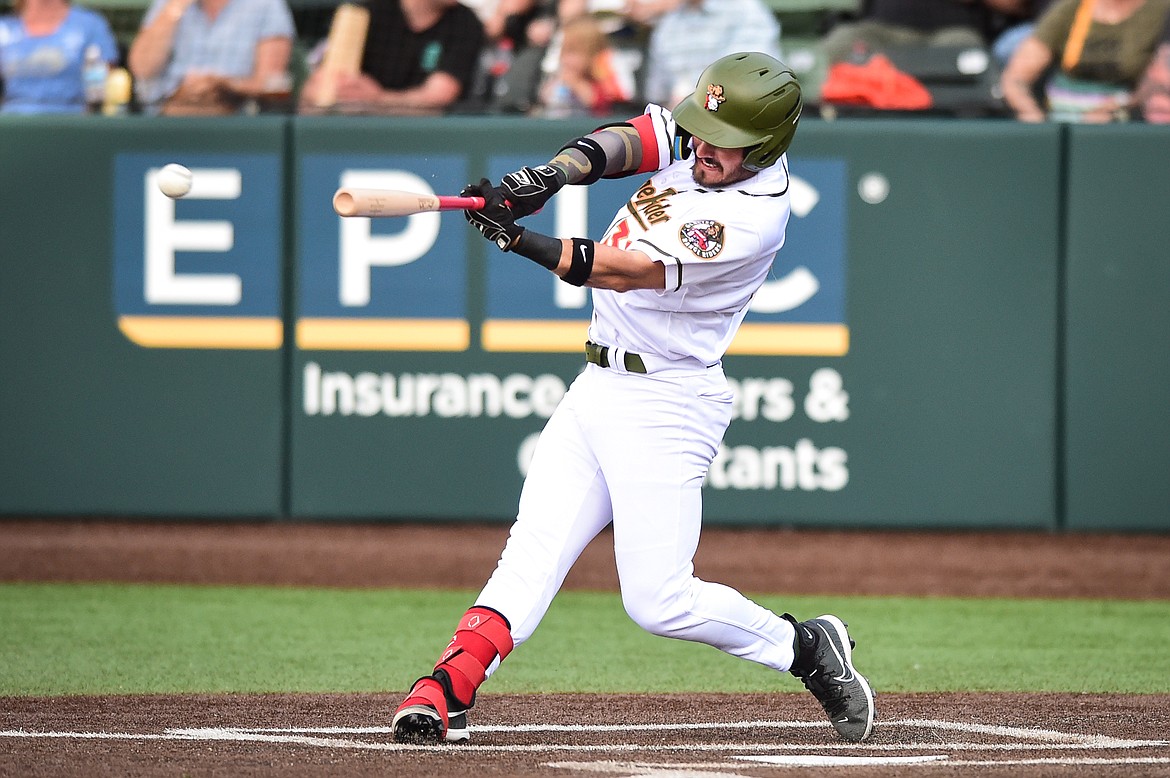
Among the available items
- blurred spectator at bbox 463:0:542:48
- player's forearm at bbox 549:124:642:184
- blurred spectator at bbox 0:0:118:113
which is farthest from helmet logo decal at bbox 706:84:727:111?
blurred spectator at bbox 0:0:118:113

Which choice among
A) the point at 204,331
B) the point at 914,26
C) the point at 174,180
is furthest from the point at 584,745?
the point at 914,26

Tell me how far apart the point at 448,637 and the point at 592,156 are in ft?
7.88

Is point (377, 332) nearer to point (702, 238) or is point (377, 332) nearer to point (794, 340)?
point (794, 340)

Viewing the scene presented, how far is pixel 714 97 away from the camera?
13.8 feet

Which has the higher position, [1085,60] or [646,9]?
[646,9]

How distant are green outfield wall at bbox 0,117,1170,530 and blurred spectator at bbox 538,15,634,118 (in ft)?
0.83

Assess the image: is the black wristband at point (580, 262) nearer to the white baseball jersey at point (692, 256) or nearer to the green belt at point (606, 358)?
the white baseball jersey at point (692, 256)

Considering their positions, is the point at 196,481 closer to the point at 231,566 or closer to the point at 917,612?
the point at 231,566

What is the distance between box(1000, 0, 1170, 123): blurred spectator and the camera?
8.06 m

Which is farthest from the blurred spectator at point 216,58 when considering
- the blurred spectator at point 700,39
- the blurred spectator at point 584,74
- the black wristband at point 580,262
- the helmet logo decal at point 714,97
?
the black wristband at point 580,262

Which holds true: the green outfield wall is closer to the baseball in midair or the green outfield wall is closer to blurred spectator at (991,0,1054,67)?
blurred spectator at (991,0,1054,67)

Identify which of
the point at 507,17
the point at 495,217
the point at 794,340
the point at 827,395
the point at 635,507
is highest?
the point at 507,17

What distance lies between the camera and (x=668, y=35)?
8320 mm

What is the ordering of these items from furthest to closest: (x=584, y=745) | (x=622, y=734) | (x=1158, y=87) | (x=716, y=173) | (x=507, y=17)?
(x=507, y=17) → (x=1158, y=87) → (x=622, y=734) → (x=716, y=173) → (x=584, y=745)
